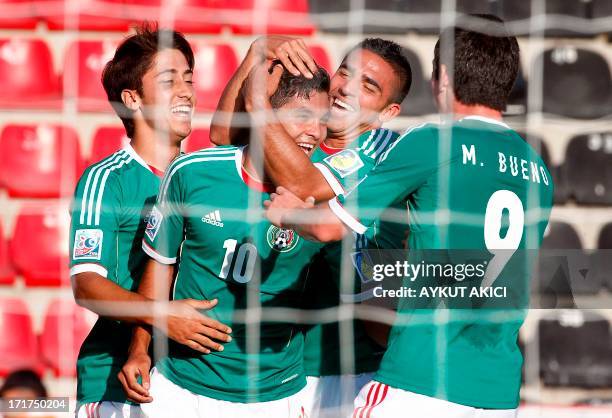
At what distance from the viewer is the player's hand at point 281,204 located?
1.65 meters

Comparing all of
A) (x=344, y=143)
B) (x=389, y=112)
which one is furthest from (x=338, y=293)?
(x=389, y=112)

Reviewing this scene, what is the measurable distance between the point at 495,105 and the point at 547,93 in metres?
1.57

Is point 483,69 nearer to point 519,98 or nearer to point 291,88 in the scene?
point 291,88

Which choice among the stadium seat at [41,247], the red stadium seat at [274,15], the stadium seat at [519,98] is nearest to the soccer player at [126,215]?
the stadium seat at [41,247]

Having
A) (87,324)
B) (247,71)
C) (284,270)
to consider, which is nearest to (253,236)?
(284,270)

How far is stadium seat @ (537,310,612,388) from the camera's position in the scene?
3018 millimetres

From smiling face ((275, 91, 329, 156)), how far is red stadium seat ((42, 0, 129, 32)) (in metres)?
1.62

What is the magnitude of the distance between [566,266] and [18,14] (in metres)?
2.33

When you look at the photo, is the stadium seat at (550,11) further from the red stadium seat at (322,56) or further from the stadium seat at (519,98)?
the red stadium seat at (322,56)

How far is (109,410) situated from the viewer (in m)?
2.07

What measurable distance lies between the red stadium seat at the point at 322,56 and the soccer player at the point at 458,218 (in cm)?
149

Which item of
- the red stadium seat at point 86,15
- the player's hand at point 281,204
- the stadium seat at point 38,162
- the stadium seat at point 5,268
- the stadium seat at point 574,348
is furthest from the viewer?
the red stadium seat at point 86,15

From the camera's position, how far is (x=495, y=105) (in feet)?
6.02

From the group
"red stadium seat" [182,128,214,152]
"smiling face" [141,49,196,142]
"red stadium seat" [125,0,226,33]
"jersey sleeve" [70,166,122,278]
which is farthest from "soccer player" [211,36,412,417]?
"red stadium seat" [125,0,226,33]
